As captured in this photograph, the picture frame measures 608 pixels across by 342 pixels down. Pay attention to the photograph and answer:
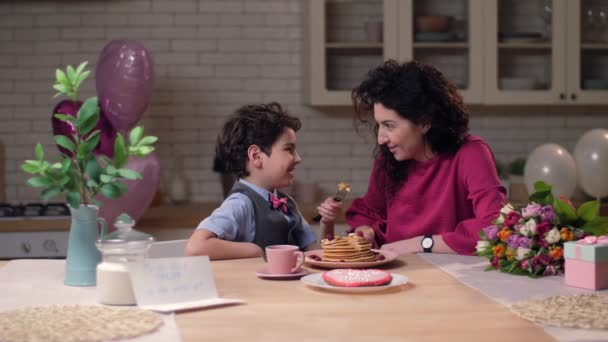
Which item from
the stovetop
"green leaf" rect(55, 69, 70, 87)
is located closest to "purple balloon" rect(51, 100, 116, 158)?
the stovetop

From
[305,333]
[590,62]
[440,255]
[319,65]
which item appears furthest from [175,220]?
[305,333]

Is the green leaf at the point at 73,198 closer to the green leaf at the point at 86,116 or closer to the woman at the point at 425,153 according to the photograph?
the green leaf at the point at 86,116

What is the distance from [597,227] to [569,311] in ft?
1.62

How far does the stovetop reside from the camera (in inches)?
167

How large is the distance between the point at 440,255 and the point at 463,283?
456 mm

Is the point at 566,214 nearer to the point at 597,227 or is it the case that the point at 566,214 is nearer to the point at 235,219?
the point at 597,227

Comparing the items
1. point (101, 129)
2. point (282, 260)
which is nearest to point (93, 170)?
point (282, 260)

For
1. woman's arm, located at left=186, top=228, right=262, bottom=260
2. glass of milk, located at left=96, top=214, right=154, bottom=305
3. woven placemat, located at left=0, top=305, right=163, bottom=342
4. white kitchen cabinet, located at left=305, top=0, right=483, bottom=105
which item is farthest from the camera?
white kitchen cabinet, located at left=305, top=0, right=483, bottom=105

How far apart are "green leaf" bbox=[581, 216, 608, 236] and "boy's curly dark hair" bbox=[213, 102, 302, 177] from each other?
1019mm

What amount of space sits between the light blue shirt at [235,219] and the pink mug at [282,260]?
0.37m

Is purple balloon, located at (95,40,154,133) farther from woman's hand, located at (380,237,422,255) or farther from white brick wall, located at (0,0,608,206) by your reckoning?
woman's hand, located at (380,237,422,255)

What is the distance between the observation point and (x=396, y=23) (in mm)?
4641

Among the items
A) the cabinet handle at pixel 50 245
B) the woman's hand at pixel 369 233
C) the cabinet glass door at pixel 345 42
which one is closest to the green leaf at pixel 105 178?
the woman's hand at pixel 369 233

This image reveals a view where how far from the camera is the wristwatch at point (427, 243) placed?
2658mm
